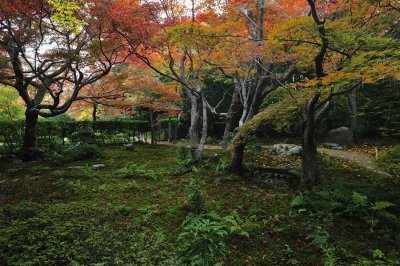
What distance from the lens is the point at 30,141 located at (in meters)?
10.6

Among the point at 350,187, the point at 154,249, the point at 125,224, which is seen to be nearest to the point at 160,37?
the point at 125,224

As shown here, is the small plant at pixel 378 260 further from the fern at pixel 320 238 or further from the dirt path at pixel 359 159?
the dirt path at pixel 359 159

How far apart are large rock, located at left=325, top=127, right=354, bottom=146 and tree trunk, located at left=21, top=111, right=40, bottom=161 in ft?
52.4

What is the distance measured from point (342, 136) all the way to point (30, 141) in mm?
16573

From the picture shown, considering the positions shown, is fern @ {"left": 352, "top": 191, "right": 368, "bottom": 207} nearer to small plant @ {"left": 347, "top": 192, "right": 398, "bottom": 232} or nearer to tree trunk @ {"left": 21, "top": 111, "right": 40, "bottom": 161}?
small plant @ {"left": 347, "top": 192, "right": 398, "bottom": 232}

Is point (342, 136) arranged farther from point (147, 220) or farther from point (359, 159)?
point (147, 220)

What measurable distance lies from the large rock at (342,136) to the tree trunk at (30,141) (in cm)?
1596

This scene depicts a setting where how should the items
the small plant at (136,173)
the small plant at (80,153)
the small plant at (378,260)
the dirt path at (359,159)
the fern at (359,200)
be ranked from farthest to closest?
the small plant at (80,153) → the dirt path at (359,159) → the small plant at (136,173) → the fern at (359,200) → the small plant at (378,260)

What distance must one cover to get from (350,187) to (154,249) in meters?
5.49

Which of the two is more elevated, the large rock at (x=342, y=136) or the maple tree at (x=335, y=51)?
the maple tree at (x=335, y=51)

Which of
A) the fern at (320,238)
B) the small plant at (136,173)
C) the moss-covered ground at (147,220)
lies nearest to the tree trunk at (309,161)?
the moss-covered ground at (147,220)

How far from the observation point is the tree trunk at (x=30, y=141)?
10328 millimetres

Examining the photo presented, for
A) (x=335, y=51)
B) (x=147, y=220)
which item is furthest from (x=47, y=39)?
(x=335, y=51)

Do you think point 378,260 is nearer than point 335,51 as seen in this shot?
Yes
